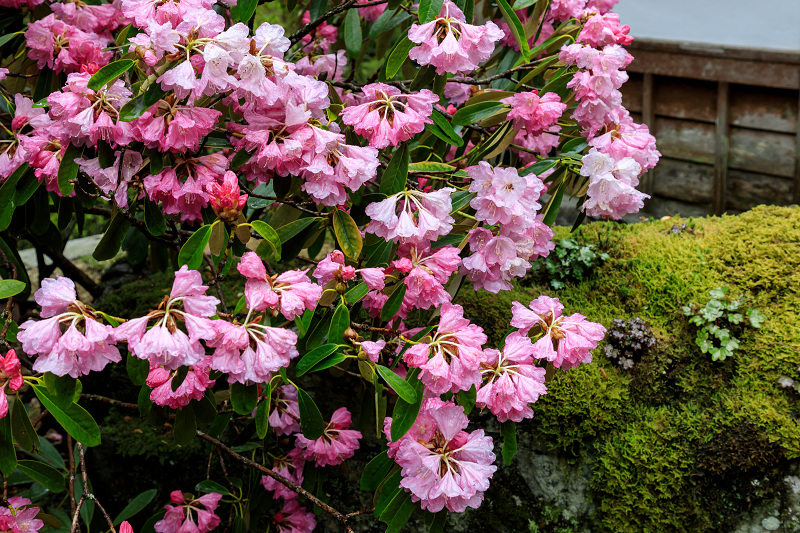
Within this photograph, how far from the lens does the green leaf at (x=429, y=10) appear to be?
130 centimetres

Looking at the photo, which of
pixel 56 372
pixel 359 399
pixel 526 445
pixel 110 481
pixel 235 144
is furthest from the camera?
pixel 110 481

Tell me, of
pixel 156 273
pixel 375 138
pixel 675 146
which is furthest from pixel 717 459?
pixel 675 146

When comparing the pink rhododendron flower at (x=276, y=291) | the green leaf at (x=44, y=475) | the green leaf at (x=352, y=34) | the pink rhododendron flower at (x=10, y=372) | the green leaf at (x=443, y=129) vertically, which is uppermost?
the green leaf at (x=352, y=34)

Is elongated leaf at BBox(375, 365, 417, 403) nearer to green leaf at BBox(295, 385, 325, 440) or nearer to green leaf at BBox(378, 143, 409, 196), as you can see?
green leaf at BBox(295, 385, 325, 440)

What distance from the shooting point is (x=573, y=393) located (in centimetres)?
173

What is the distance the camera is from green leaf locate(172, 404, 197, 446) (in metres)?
1.34

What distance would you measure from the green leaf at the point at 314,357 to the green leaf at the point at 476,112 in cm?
59

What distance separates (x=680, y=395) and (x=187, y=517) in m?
1.32

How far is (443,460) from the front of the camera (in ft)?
3.96

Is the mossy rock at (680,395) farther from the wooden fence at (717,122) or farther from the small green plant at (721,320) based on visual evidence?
the wooden fence at (717,122)

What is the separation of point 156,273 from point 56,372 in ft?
5.45

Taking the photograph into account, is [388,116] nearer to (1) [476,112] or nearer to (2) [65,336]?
(1) [476,112]

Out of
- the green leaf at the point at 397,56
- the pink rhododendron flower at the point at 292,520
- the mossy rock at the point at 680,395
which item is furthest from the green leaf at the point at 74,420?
the mossy rock at the point at 680,395

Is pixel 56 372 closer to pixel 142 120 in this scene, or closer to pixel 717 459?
pixel 142 120
